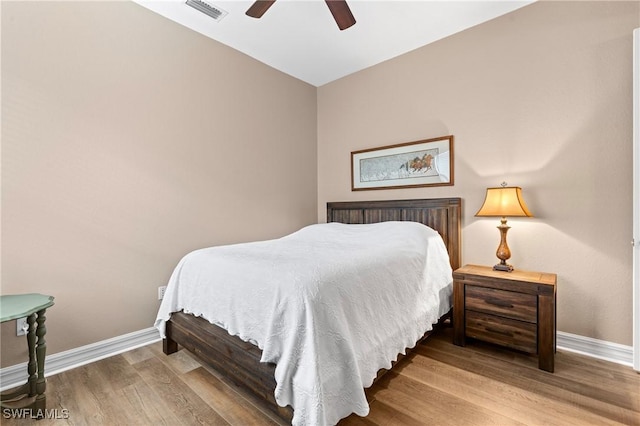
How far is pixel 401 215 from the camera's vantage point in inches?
123

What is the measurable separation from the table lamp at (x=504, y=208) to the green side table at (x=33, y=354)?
2.96m

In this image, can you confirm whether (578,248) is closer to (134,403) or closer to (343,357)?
(343,357)

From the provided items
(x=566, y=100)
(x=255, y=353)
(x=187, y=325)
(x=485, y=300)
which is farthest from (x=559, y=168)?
(x=187, y=325)

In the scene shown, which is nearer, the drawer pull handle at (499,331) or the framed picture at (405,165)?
the drawer pull handle at (499,331)

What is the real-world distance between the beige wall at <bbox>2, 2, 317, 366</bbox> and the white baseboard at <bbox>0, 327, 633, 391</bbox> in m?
0.06

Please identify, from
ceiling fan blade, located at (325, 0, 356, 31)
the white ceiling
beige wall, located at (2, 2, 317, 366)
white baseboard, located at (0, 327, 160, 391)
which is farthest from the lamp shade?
white baseboard, located at (0, 327, 160, 391)

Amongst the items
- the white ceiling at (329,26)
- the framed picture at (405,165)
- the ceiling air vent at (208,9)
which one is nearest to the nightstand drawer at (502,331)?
the framed picture at (405,165)

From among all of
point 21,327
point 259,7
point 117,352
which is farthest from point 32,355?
point 259,7

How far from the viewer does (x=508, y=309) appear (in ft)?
6.90

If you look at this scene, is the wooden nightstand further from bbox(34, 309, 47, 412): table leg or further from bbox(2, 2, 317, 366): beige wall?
bbox(34, 309, 47, 412): table leg

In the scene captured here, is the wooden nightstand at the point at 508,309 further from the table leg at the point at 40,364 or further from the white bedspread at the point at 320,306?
the table leg at the point at 40,364

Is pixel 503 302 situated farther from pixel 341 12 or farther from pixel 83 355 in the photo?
pixel 83 355

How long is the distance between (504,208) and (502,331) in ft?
2.96

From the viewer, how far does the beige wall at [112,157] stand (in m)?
1.91
